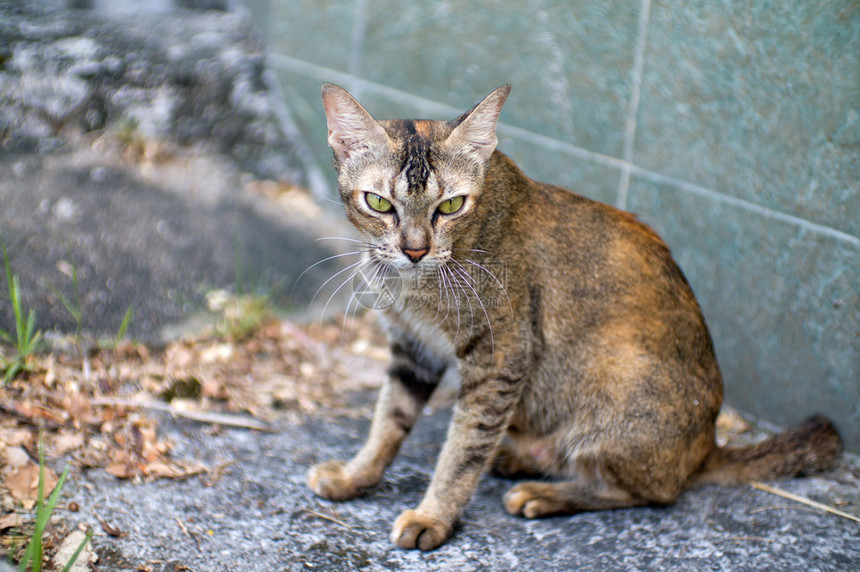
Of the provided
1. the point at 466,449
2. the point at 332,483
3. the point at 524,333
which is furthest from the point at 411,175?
the point at 332,483

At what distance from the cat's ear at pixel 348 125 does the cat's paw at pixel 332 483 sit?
1236mm

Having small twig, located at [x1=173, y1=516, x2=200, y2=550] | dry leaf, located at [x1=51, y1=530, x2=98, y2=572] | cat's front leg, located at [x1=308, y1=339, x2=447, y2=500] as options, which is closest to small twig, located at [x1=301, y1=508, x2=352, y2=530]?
cat's front leg, located at [x1=308, y1=339, x2=447, y2=500]

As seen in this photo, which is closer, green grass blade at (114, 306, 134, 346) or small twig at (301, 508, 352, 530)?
small twig at (301, 508, 352, 530)

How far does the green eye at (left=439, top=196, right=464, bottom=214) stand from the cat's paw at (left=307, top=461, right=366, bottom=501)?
44.9 inches

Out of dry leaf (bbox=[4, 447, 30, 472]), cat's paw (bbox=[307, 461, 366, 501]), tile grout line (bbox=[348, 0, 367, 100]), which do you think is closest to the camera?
dry leaf (bbox=[4, 447, 30, 472])

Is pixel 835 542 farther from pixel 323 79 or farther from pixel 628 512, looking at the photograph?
pixel 323 79

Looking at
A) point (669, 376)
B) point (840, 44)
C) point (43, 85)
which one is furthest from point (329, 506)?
point (43, 85)

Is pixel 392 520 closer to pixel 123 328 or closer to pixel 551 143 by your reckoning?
pixel 123 328

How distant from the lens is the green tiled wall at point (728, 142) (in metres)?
3.27

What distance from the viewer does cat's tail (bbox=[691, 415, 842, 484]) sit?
10.5 feet

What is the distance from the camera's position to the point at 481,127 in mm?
2811

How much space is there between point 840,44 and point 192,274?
336 cm

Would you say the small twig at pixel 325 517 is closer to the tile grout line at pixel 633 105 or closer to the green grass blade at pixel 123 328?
the green grass blade at pixel 123 328

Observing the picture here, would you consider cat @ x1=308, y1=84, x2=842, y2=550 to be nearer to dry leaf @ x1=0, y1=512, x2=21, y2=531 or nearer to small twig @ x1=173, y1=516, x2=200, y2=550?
small twig @ x1=173, y1=516, x2=200, y2=550
